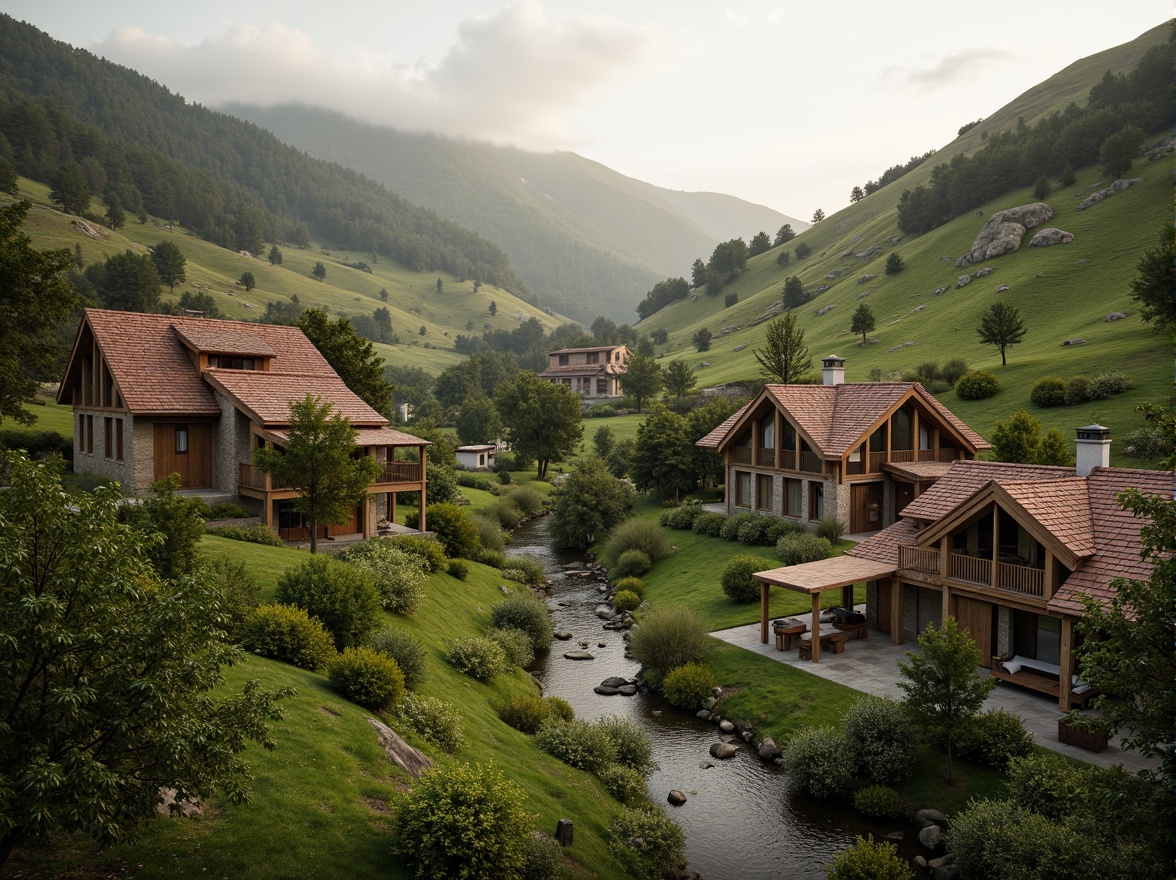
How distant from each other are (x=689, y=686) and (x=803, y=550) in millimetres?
12647

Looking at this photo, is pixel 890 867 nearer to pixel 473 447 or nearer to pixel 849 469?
pixel 849 469

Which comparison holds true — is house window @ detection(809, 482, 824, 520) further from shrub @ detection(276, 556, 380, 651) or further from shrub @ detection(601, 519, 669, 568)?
shrub @ detection(276, 556, 380, 651)

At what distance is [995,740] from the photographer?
19359mm

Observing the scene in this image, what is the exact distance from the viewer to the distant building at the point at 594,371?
11969cm

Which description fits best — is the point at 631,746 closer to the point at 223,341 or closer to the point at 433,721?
the point at 433,721

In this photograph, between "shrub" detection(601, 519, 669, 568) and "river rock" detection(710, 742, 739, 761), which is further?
"shrub" detection(601, 519, 669, 568)

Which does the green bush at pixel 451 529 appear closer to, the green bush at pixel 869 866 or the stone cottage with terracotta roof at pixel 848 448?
the stone cottage with terracotta roof at pixel 848 448

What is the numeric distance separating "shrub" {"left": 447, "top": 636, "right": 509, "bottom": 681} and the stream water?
3.45 meters

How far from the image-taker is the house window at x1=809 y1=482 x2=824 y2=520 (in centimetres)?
4231

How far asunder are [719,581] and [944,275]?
8017 cm

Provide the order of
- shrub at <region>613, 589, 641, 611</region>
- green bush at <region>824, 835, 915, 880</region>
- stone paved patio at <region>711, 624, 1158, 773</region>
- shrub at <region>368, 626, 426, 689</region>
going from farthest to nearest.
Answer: shrub at <region>613, 589, 641, 611</region>, shrub at <region>368, 626, 426, 689</region>, stone paved patio at <region>711, 624, 1158, 773</region>, green bush at <region>824, 835, 915, 880</region>

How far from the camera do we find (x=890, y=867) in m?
15.5

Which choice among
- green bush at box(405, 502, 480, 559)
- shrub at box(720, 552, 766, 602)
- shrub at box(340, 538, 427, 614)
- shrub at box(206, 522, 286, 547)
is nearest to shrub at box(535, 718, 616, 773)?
shrub at box(340, 538, 427, 614)

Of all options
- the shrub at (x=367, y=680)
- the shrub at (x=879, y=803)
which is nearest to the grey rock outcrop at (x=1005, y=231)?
the shrub at (x=879, y=803)
